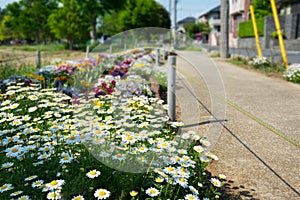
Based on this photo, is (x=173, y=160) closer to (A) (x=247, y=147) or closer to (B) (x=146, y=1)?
(A) (x=247, y=147)

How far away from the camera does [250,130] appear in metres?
3.68

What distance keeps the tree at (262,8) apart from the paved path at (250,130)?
70.1ft

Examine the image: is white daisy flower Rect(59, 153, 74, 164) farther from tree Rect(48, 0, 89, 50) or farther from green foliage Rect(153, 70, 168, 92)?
tree Rect(48, 0, 89, 50)

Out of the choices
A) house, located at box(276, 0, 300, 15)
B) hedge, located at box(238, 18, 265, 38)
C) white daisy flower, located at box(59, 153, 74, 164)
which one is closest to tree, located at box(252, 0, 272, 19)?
house, located at box(276, 0, 300, 15)

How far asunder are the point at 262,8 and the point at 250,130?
25228 mm

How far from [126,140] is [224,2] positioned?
13.7 meters

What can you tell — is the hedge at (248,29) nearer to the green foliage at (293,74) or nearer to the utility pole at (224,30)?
the utility pole at (224,30)

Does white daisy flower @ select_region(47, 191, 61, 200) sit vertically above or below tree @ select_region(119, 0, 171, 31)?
below

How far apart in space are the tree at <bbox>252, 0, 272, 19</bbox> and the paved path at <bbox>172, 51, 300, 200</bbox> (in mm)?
21363

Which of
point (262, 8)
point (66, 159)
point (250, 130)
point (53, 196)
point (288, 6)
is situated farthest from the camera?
point (262, 8)

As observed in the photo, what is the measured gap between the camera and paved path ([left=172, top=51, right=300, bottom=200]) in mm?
2410

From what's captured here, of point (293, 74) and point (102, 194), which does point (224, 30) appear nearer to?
point (293, 74)

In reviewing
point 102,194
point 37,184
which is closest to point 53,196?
point 37,184

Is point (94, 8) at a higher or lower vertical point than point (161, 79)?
higher
